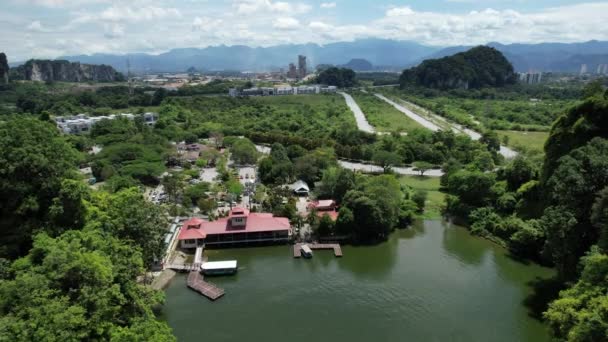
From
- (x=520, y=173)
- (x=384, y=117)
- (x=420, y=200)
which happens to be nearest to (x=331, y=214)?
(x=420, y=200)

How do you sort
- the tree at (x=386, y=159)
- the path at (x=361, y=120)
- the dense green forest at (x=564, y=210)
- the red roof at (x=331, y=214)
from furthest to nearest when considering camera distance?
1. the path at (x=361, y=120)
2. the tree at (x=386, y=159)
3. the red roof at (x=331, y=214)
4. the dense green forest at (x=564, y=210)

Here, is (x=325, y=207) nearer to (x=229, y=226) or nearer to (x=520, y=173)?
(x=229, y=226)

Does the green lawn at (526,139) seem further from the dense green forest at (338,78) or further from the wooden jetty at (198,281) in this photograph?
the dense green forest at (338,78)

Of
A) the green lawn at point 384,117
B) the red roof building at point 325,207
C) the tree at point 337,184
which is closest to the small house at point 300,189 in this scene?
the tree at point 337,184

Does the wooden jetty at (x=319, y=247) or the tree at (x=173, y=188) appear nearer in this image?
the wooden jetty at (x=319, y=247)

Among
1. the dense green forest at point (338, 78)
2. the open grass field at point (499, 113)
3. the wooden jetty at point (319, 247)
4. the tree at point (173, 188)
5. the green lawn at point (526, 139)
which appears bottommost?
the wooden jetty at point (319, 247)
